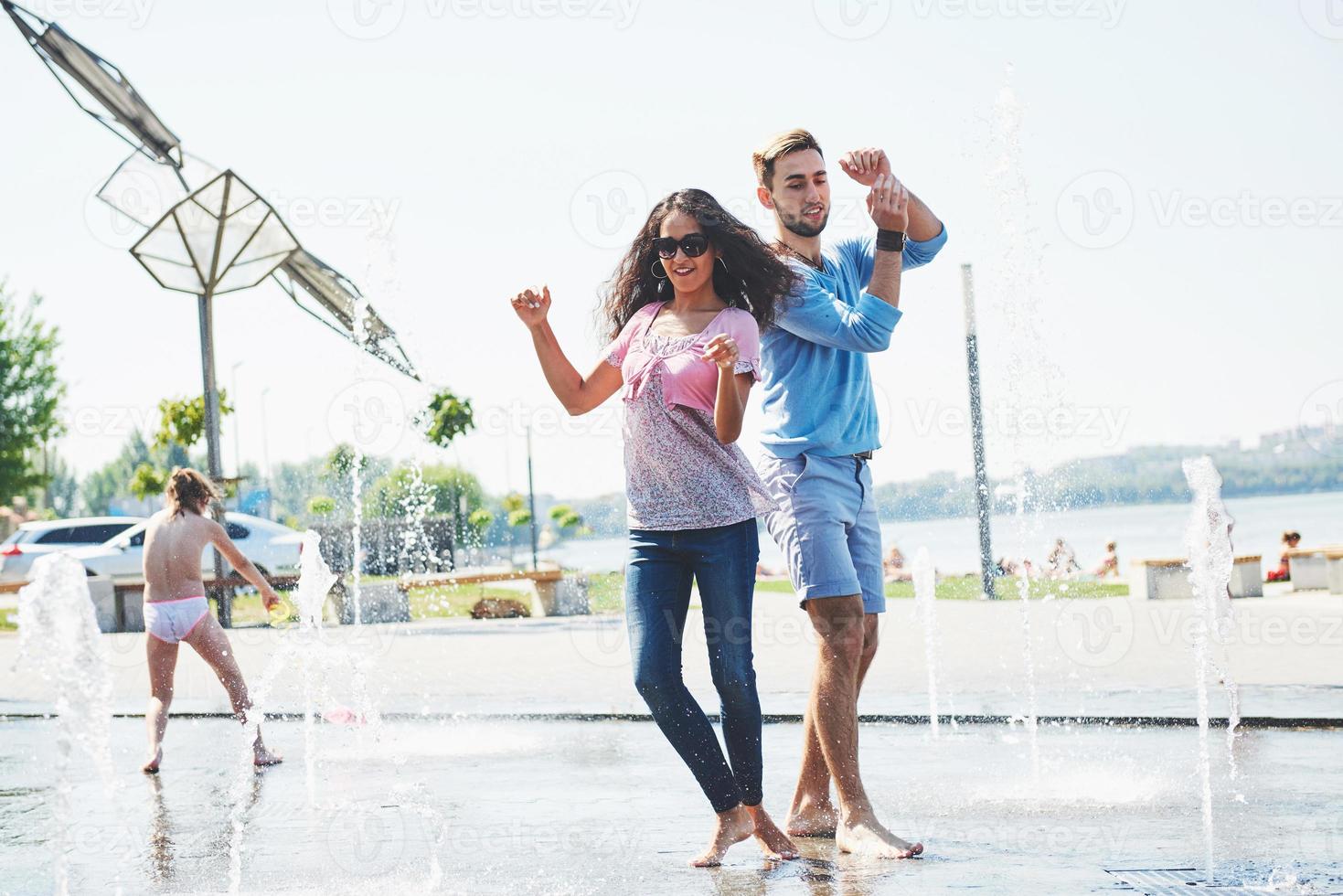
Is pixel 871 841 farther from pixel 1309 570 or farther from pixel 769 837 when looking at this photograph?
pixel 1309 570

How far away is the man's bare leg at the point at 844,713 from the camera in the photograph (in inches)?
162

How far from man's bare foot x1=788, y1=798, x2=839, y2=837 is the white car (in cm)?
2059

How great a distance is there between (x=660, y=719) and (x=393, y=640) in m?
10.7

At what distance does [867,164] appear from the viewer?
4.24 m

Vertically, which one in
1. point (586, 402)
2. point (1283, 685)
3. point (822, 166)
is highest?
point (822, 166)

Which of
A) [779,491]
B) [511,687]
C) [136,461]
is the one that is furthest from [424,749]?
[136,461]

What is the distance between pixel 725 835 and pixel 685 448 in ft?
3.45

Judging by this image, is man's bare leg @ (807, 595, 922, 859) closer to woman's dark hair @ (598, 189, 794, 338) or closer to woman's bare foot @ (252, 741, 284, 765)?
woman's dark hair @ (598, 189, 794, 338)

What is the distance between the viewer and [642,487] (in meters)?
4.13

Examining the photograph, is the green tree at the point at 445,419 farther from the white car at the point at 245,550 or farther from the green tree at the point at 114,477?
the green tree at the point at 114,477

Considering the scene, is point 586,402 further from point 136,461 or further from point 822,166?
point 136,461

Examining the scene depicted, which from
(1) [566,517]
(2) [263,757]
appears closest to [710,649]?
(2) [263,757]

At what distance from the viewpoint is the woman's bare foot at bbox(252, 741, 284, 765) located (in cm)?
658

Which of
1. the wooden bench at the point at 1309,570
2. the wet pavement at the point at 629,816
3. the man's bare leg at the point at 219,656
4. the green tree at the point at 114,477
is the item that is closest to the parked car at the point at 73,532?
the wooden bench at the point at 1309,570
